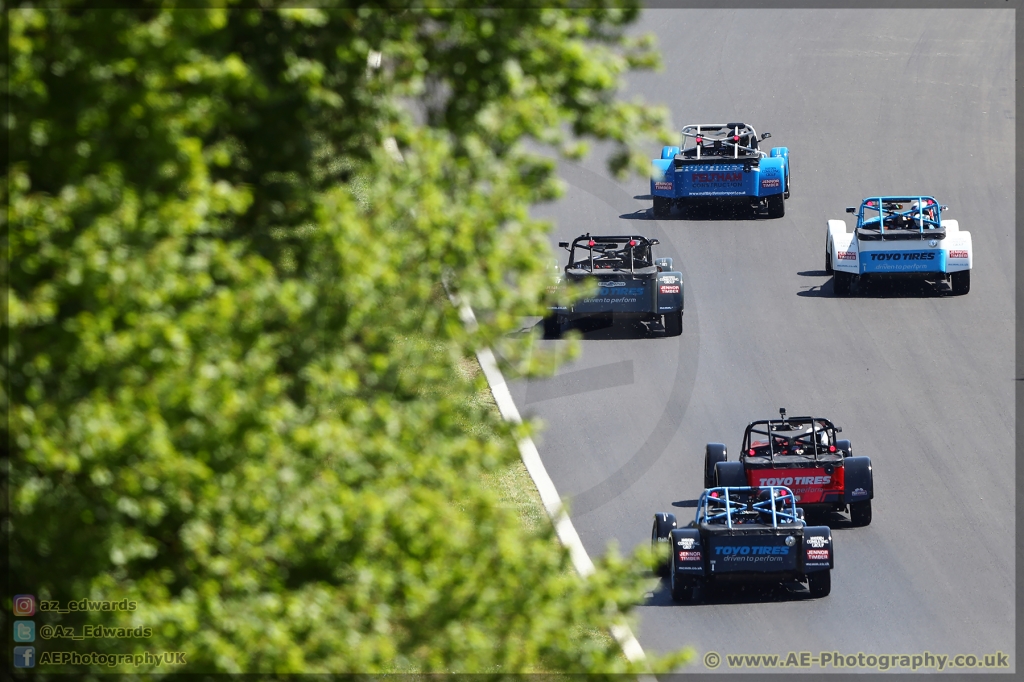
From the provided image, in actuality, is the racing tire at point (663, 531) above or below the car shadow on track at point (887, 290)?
below

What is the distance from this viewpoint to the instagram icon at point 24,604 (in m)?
7.03

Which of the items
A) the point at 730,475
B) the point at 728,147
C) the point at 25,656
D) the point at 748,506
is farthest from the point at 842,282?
the point at 25,656

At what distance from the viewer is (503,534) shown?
711 cm

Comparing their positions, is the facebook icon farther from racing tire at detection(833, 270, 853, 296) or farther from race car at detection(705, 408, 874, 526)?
racing tire at detection(833, 270, 853, 296)

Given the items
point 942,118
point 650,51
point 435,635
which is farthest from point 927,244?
point 435,635

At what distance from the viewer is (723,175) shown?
30.5m

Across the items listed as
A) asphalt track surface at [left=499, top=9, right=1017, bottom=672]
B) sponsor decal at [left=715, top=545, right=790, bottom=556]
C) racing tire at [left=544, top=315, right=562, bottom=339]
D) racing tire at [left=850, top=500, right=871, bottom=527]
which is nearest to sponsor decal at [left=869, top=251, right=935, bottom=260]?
asphalt track surface at [left=499, top=9, right=1017, bottom=672]

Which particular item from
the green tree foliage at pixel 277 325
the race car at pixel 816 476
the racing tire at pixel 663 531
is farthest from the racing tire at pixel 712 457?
the green tree foliage at pixel 277 325

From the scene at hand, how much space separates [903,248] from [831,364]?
3.88 metres

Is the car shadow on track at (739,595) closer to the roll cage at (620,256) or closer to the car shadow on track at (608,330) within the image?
the roll cage at (620,256)

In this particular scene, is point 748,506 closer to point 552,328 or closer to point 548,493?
point 548,493

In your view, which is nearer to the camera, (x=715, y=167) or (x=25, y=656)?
(x=25, y=656)

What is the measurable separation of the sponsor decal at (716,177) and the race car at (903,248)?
3920mm

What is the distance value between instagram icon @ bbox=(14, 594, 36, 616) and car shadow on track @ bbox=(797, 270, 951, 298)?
2211 cm
